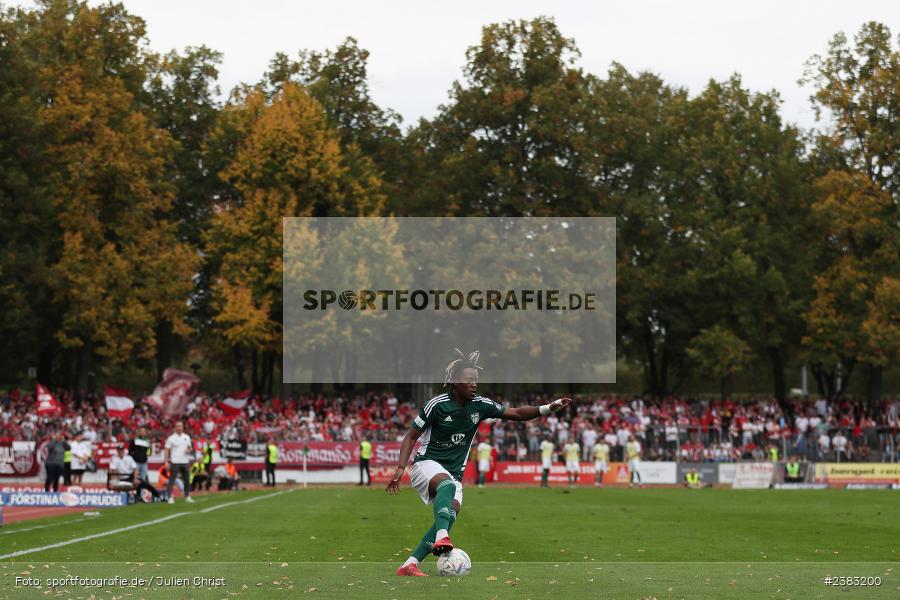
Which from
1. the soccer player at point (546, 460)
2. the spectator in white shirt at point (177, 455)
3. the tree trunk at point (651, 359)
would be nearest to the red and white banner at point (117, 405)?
the soccer player at point (546, 460)

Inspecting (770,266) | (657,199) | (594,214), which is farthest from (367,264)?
(770,266)

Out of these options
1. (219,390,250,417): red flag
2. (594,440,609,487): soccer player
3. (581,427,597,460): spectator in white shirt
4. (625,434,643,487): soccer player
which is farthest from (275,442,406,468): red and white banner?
(625,434,643,487): soccer player

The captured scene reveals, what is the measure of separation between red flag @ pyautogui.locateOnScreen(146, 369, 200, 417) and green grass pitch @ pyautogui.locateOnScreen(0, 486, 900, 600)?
1646cm

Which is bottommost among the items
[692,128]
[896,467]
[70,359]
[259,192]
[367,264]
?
[896,467]

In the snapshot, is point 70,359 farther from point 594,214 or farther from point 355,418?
point 594,214

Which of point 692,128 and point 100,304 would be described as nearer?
point 100,304

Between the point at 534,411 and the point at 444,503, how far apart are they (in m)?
1.21

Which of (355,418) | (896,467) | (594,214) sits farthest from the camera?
(594,214)

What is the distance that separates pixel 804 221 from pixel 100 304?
33.8 metres

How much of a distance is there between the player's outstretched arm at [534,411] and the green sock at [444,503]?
84cm

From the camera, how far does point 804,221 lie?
2398 inches

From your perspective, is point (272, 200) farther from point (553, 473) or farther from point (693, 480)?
point (693, 480)

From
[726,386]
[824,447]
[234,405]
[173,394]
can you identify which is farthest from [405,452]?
[726,386]

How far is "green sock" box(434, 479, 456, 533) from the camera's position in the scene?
1131 cm
